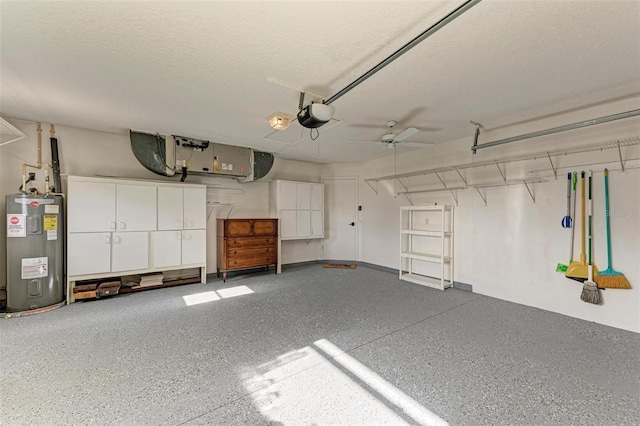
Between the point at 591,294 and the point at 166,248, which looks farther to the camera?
the point at 166,248

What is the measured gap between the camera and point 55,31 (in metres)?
1.80

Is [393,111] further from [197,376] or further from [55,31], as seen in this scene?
[197,376]

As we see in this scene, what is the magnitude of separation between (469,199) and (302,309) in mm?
3279

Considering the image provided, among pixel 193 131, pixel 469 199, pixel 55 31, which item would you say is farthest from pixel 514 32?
pixel 193 131

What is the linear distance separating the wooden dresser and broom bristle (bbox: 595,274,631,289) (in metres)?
4.82

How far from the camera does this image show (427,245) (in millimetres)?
4902

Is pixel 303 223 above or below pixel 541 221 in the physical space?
below

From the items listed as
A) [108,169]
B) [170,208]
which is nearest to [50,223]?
[108,169]

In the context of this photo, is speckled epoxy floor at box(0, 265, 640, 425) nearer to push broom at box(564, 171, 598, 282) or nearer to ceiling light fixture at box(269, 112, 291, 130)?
push broom at box(564, 171, 598, 282)

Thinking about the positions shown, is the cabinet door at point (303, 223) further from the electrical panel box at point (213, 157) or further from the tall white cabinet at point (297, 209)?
the electrical panel box at point (213, 157)

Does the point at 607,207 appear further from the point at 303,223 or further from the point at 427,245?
the point at 303,223

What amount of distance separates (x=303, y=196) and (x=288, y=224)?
2.47 feet

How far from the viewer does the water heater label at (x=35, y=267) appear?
3.19 meters

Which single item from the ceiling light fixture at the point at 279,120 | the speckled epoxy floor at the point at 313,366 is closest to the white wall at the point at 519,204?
the speckled epoxy floor at the point at 313,366
